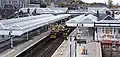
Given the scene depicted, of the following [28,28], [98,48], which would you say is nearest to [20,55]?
[28,28]

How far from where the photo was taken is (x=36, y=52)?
24188mm

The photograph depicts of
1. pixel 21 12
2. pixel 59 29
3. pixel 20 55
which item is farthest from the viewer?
pixel 21 12

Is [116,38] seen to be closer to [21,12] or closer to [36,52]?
[36,52]

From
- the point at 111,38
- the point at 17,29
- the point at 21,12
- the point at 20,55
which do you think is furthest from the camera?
the point at 21,12

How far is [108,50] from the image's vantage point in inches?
879

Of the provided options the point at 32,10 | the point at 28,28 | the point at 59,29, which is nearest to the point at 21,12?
the point at 32,10

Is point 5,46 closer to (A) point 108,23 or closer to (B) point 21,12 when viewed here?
(A) point 108,23

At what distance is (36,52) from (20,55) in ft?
10.4

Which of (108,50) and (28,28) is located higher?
Answer: (28,28)

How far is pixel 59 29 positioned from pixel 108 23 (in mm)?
10897

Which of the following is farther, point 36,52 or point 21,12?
point 21,12

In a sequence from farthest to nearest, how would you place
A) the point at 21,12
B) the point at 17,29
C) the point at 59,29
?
the point at 21,12
the point at 59,29
the point at 17,29

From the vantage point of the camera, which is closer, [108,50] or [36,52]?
[108,50]

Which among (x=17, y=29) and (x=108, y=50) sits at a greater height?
(x=17, y=29)
